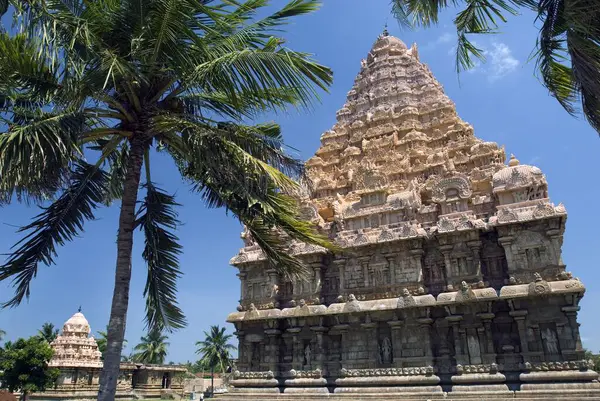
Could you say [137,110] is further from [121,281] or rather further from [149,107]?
[121,281]

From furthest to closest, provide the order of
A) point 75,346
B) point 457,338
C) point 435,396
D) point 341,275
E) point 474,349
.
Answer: point 75,346
point 341,275
point 457,338
point 474,349
point 435,396

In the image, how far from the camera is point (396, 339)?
786 inches

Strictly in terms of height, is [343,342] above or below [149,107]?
below

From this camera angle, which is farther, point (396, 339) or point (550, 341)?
point (396, 339)

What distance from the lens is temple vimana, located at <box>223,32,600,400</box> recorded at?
17.7 metres

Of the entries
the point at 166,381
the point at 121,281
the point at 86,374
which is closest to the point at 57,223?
the point at 121,281

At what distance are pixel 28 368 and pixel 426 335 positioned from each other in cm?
2267

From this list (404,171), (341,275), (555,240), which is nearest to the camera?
(555,240)

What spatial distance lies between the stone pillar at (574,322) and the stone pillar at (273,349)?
12204 mm

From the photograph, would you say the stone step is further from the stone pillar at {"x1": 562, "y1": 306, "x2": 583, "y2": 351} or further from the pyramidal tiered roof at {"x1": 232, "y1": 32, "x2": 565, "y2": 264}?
the pyramidal tiered roof at {"x1": 232, "y1": 32, "x2": 565, "y2": 264}

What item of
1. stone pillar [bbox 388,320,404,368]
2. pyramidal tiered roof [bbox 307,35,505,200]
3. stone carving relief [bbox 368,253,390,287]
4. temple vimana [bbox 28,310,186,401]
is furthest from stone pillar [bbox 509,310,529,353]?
temple vimana [bbox 28,310,186,401]

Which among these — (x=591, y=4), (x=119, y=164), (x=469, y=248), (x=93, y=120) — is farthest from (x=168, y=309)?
(x=469, y=248)

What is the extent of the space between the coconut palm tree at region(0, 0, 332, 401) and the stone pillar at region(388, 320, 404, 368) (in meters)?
13.0

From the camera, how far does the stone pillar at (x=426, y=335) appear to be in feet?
63.0
